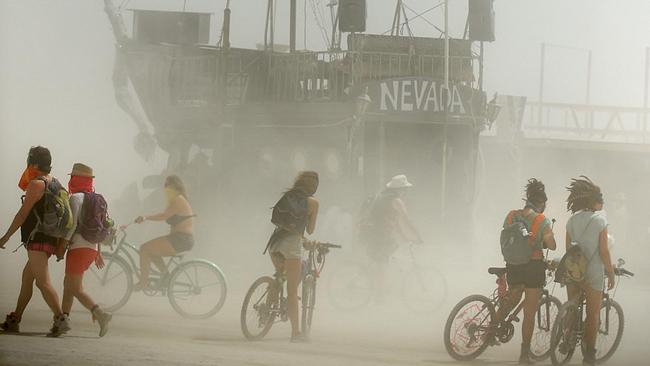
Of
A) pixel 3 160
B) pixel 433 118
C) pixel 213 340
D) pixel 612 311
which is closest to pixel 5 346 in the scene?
pixel 213 340

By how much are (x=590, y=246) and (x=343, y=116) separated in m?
20.4

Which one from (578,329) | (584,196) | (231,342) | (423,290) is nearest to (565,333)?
(578,329)

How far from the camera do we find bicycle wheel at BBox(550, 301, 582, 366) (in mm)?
12586

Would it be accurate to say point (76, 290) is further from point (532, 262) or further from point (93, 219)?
point (532, 262)

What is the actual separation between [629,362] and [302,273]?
3256 millimetres

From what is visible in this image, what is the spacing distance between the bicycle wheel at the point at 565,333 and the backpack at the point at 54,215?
14.1 feet

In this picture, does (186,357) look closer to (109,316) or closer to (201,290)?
(109,316)

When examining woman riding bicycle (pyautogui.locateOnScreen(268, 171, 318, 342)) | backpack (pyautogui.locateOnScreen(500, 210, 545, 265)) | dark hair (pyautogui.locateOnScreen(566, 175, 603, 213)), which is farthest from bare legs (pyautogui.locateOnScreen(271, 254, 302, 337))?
dark hair (pyautogui.locateOnScreen(566, 175, 603, 213))

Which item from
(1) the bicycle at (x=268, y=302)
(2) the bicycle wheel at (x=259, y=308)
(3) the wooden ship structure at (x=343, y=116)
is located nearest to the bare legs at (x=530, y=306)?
(1) the bicycle at (x=268, y=302)

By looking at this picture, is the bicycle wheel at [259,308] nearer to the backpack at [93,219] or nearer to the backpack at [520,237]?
the backpack at [93,219]

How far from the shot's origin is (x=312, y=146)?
34062 mm

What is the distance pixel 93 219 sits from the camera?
12.9 metres

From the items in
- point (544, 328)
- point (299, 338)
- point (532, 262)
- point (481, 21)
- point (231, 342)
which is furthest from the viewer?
point (481, 21)

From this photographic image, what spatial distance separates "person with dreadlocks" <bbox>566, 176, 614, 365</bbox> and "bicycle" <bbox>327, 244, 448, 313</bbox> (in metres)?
5.87
